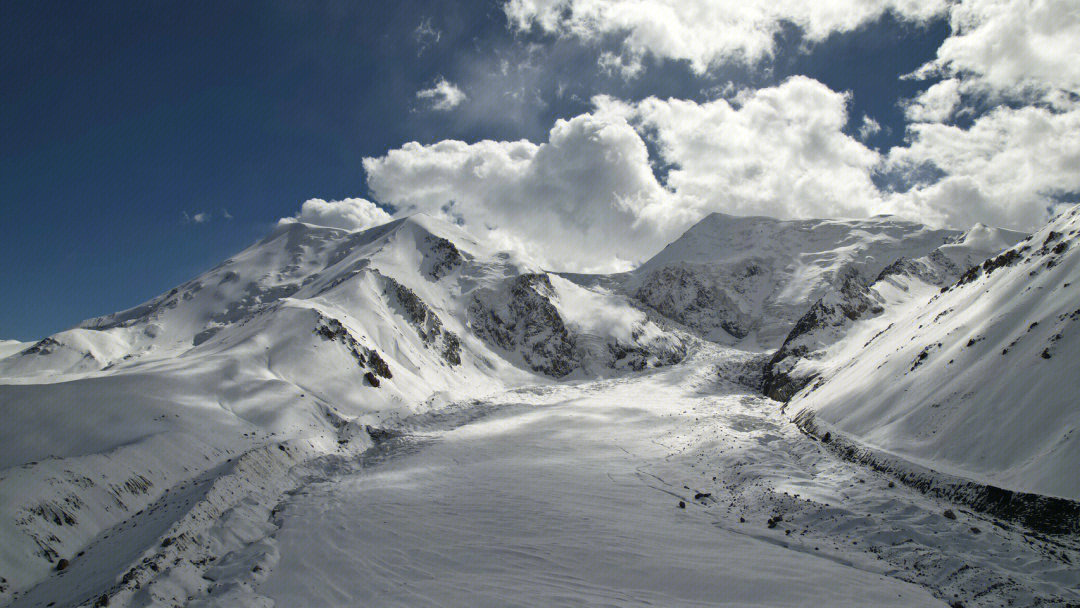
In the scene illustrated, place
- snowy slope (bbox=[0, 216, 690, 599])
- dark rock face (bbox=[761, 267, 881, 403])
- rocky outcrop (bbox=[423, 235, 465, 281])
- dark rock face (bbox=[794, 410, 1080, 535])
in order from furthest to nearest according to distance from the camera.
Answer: rocky outcrop (bbox=[423, 235, 465, 281]) → dark rock face (bbox=[761, 267, 881, 403]) → snowy slope (bbox=[0, 216, 690, 599]) → dark rock face (bbox=[794, 410, 1080, 535])

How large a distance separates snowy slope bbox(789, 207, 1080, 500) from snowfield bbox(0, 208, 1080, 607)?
139mm

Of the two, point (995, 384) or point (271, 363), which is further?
point (271, 363)

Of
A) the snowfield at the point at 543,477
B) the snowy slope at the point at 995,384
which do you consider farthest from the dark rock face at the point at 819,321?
the snowy slope at the point at 995,384

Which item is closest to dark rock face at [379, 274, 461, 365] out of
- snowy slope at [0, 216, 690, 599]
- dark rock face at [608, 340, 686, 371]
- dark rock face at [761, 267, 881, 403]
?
snowy slope at [0, 216, 690, 599]

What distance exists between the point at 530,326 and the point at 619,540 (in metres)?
79.0

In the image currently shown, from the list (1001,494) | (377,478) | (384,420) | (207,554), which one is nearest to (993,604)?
(1001,494)

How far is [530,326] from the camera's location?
95.6 m

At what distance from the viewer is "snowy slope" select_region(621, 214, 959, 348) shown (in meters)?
125

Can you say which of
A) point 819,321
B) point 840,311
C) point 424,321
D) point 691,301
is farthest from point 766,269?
point 424,321

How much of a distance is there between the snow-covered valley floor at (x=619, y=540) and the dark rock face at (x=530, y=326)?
5784 cm

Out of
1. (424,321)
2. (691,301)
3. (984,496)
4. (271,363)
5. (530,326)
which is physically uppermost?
(691,301)

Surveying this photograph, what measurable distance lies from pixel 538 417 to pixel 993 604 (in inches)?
1437

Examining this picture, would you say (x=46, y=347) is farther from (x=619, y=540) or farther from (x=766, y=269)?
(x=766, y=269)

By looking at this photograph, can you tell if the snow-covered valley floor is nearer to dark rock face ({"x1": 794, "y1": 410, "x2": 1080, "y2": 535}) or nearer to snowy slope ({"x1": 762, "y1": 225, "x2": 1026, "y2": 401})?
dark rock face ({"x1": 794, "y1": 410, "x2": 1080, "y2": 535})
